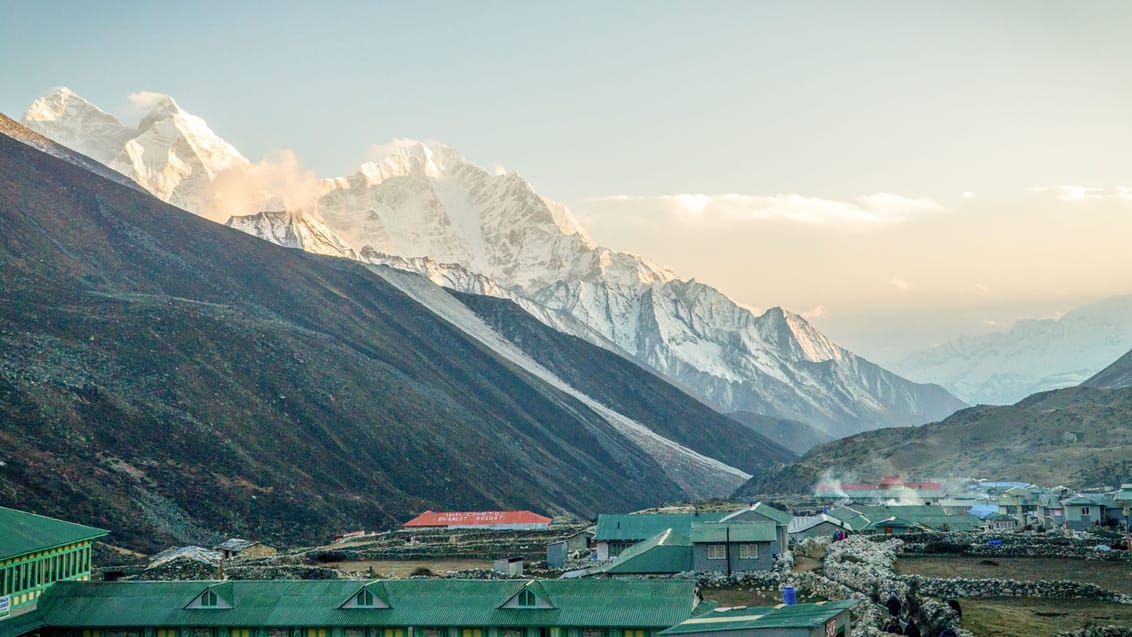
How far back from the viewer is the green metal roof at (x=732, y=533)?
69875 mm

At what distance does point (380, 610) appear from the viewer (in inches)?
1938

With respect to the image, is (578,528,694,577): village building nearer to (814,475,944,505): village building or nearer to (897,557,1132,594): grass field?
(897,557,1132,594): grass field

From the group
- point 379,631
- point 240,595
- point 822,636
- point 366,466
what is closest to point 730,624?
point 822,636

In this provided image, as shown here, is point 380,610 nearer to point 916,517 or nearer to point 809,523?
point 809,523

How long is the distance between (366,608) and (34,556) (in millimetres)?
14820

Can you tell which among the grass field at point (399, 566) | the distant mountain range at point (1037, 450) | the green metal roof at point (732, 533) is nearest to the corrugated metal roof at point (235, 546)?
the grass field at point (399, 566)

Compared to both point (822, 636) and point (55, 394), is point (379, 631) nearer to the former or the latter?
point (822, 636)

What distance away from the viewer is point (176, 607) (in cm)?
5100

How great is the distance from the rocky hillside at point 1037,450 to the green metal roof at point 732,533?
8154 centimetres

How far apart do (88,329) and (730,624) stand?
132 m

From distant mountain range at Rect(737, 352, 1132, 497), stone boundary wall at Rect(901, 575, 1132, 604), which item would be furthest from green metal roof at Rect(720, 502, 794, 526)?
distant mountain range at Rect(737, 352, 1132, 497)

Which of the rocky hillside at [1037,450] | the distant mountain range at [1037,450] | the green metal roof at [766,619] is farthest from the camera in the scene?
the rocky hillside at [1037,450]

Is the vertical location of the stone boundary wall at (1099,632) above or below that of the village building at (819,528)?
below

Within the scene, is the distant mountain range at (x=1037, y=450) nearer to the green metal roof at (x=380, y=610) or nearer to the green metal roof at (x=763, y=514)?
the green metal roof at (x=763, y=514)
